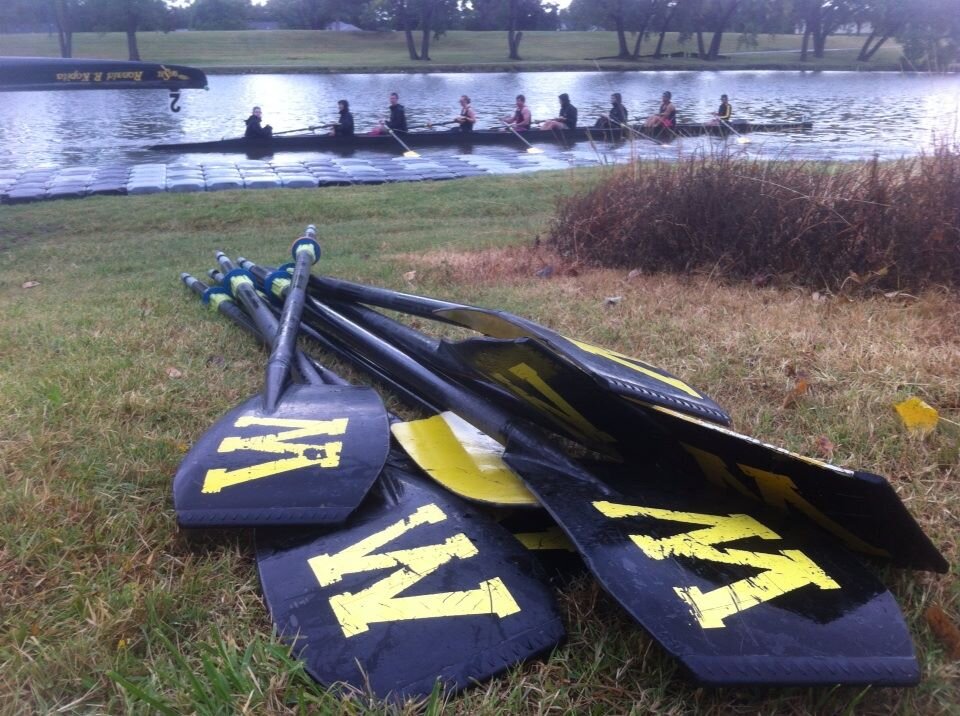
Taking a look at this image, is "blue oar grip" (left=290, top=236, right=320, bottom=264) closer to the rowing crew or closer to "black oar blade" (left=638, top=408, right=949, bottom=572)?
"black oar blade" (left=638, top=408, right=949, bottom=572)

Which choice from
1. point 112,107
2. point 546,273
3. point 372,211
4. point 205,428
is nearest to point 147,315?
point 205,428

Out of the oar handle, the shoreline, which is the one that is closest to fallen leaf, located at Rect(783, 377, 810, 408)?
the oar handle

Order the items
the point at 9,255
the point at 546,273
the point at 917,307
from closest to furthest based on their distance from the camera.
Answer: the point at 917,307
the point at 546,273
the point at 9,255

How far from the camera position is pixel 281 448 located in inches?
101

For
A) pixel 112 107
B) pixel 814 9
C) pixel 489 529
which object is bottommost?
pixel 489 529

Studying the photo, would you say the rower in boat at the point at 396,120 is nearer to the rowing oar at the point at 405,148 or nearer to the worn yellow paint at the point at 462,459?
the rowing oar at the point at 405,148

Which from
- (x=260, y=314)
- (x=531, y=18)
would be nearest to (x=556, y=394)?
(x=260, y=314)

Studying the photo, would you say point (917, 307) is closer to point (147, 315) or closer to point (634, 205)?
point (634, 205)

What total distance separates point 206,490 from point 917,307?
413 centimetres

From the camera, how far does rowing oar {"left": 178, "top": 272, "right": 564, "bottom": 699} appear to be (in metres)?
1.80

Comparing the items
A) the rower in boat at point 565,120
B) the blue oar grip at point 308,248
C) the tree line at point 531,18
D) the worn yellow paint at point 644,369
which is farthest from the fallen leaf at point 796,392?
the tree line at point 531,18

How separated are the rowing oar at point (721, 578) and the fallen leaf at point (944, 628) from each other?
158 mm

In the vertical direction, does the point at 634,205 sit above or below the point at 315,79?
below

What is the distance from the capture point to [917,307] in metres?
4.56
